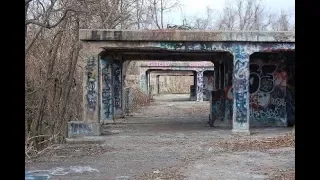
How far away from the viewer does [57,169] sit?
10117 millimetres

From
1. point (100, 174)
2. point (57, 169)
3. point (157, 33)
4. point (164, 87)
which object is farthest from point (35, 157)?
point (164, 87)

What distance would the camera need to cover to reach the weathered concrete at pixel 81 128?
15.1 meters

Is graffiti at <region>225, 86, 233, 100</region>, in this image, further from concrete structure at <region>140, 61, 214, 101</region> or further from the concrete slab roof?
concrete structure at <region>140, 61, 214, 101</region>

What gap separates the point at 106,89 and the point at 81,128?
4798 mm

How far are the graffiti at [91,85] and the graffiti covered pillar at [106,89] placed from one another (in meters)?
4.12

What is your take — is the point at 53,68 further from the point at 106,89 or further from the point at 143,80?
the point at 143,80

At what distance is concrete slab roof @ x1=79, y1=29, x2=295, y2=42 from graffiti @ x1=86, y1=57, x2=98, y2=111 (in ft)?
2.81

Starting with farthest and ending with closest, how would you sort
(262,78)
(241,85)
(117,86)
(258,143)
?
(117,86), (262,78), (241,85), (258,143)

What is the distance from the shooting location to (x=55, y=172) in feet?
32.1

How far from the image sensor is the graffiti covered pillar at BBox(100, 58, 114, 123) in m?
19.7

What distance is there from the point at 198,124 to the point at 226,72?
2.66 metres

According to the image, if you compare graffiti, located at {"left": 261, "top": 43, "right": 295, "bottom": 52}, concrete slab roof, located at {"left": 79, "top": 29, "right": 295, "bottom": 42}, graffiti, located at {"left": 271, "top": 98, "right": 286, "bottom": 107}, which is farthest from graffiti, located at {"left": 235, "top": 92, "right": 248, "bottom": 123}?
graffiti, located at {"left": 271, "top": 98, "right": 286, "bottom": 107}

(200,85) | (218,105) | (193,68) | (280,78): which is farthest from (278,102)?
(200,85)
